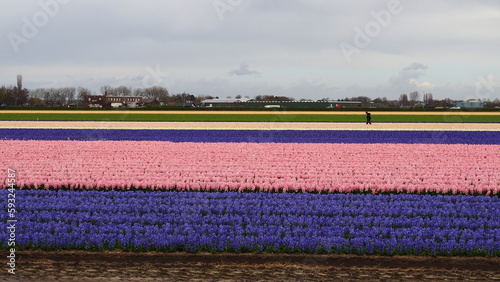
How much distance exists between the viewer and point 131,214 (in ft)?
38.0

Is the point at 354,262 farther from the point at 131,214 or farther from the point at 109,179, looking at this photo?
the point at 109,179

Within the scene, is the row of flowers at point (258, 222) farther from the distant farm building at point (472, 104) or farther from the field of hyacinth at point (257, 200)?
the distant farm building at point (472, 104)

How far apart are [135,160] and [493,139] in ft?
68.4

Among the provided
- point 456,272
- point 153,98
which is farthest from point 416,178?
point 153,98

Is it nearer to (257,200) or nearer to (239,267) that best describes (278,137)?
(257,200)

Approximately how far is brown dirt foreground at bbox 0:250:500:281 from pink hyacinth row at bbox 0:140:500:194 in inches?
210

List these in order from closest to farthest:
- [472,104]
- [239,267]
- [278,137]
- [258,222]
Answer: [239,267] < [258,222] < [278,137] < [472,104]

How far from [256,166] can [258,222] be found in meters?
7.60

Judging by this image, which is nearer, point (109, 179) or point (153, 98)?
point (109, 179)

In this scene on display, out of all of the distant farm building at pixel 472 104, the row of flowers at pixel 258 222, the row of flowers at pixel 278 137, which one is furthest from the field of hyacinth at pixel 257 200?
the distant farm building at pixel 472 104

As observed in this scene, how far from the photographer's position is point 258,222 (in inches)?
429

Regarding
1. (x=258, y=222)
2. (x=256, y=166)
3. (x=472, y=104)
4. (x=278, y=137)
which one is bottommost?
(x=258, y=222)

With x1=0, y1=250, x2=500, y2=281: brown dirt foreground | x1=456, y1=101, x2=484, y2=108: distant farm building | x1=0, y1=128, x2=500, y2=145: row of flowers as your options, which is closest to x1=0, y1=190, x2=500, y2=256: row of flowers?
x1=0, y1=250, x2=500, y2=281: brown dirt foreground

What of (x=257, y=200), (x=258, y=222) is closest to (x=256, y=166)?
(x=257, y=200)
